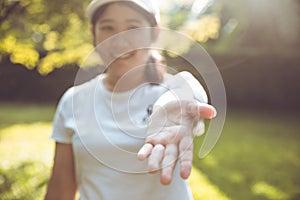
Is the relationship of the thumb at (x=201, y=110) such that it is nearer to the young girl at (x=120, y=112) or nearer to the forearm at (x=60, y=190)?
the young girl at (x=120, y=112)

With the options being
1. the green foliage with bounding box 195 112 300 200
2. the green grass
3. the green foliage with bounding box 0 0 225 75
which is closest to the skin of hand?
the green foliage with bounding box 0 0 225 75

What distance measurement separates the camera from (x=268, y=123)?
6.17 m

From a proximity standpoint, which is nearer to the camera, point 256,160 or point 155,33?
point 155,33

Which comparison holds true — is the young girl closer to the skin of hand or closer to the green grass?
the skin of hand

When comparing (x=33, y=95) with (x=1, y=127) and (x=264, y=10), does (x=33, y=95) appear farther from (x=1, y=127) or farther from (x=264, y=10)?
(x=264, y=10)

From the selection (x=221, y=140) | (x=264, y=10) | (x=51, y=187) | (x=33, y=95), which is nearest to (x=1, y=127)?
(x=33, y=95)

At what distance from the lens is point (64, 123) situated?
108 cm

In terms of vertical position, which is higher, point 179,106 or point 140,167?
point 179,106

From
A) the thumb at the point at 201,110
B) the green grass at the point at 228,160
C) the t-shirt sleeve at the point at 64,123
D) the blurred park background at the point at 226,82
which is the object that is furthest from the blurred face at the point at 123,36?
the green grass at the point at 228,160

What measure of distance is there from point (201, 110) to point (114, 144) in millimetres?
313

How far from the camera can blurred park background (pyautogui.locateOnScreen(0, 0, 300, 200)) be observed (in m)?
2.63

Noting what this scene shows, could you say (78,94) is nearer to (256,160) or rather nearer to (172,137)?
(172,137)

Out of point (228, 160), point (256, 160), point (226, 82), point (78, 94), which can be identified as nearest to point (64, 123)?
point (78, 94)

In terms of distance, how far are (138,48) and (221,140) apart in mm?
4253
